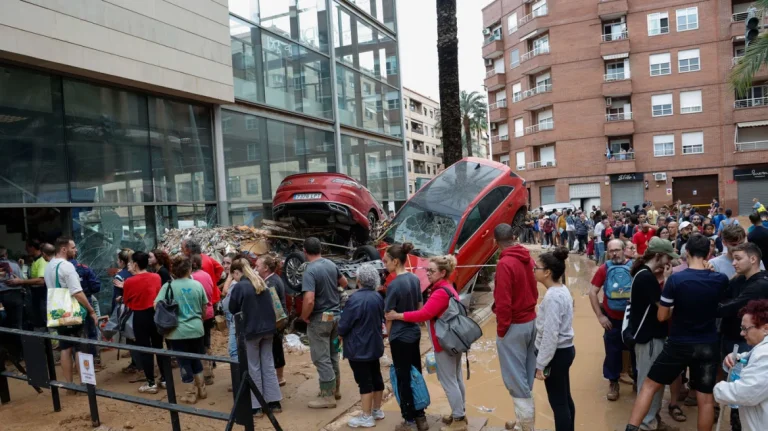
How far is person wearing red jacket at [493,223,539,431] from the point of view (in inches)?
176

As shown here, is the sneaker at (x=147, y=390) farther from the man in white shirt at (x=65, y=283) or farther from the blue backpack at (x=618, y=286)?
the blue backpack at (x=618, y=286)

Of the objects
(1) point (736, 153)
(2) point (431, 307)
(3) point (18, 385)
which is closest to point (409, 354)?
(2) point (431, 307)

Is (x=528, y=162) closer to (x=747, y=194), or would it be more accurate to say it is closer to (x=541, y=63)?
(x=541, y=63)

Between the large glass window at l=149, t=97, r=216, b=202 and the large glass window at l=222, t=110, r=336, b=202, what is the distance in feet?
2.10

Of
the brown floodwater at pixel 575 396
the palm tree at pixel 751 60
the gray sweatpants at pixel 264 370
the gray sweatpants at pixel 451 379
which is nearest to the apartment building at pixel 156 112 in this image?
the gray sweatpants at pixel 264 370

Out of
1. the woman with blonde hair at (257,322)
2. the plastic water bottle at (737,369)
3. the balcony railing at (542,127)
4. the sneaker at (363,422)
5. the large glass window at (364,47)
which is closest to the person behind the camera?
the plastic water bottle at (737,369)

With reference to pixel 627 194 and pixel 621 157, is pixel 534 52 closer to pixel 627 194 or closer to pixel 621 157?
pixel 621 157

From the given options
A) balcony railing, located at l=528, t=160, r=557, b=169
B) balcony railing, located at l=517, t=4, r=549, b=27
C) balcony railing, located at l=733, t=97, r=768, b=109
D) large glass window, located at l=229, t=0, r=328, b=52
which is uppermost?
balcony railing, located at l=517, t=4, r=549, b=27

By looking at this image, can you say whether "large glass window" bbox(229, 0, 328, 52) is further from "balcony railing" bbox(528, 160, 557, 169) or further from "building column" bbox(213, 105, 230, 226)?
"balcony railing" bbox(528, 160, 557, 169)

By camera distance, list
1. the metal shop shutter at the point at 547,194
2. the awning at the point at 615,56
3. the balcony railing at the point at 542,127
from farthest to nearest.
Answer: the metal shop shutter at the point at 547,194
the balcony railing at the point at 542,127
the awning at the point at 615,56

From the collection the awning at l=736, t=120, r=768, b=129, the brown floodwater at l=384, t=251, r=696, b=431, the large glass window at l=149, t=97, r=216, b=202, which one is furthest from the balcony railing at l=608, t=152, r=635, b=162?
the brown floodwater at l=384, t=251, r=696, b=431

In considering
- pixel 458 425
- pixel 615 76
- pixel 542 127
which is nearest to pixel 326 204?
pixel 458 425

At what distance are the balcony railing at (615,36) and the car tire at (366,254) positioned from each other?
35890 mm

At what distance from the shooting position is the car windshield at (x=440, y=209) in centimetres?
959
